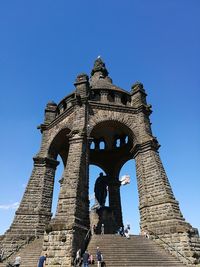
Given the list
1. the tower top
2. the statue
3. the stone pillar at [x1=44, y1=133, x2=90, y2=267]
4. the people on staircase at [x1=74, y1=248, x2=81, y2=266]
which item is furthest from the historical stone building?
the tower top

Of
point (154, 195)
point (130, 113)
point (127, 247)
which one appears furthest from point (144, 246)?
point (130, 113)

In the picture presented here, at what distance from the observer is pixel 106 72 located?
1176 inches

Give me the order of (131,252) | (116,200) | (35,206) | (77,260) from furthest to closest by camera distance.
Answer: (116,200), (35,206), (131,252), (77,260)

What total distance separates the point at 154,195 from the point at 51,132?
9.73 m

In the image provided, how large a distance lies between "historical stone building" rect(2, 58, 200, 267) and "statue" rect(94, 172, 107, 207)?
2.22 ft

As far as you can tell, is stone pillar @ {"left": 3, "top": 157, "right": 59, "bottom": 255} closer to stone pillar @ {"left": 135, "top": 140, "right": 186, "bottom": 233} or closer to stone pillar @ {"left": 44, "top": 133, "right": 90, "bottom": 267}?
stone pillar @ {"left": 44, "top": 133, "right": 90, "bottom": 267}

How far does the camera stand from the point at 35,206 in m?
16.0

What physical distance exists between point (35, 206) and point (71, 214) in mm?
4785

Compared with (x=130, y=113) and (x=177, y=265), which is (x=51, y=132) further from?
(x=177, y=265)

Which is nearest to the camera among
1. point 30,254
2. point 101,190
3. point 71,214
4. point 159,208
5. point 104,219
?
point 71,214

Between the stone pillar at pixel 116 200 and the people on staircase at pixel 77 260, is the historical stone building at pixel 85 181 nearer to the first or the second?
the stone pillar at pixel 116 200

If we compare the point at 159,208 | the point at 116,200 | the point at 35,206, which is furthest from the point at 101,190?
the point at 159,208

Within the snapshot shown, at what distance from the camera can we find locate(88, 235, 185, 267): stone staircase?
36.4ft

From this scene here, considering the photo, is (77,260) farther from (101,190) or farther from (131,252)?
(101,190)
